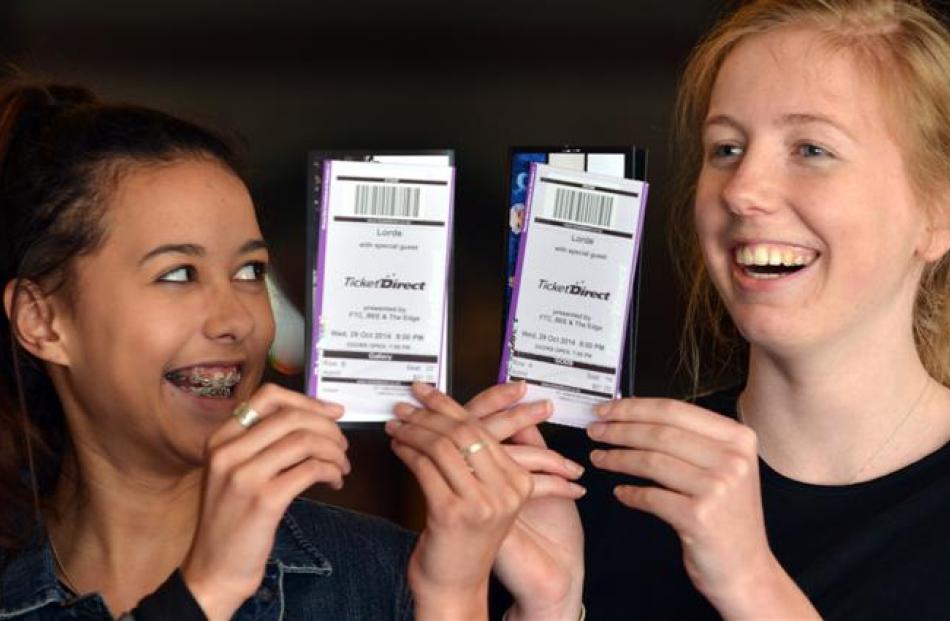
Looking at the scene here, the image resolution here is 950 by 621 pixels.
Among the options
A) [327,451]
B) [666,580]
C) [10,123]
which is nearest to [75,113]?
[10,123]

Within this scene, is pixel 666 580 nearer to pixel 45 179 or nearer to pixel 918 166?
pixel 918 166

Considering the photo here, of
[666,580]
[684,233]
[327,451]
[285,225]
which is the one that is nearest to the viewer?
[327,451]

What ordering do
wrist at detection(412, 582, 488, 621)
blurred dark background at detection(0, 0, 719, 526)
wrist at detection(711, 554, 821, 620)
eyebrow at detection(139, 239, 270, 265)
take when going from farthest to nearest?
blurred dark background at detection(0, 0, 719, 526)
eyebrow at detection(139, 239, 270, 265)
wrist at detection(412, 582, 488, 621)
wrist at detection(711, 554, 821, 620)

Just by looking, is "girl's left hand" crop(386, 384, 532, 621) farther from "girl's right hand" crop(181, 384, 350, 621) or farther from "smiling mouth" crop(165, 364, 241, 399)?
"smiling mouth" crop(165, 364, 241, 399)

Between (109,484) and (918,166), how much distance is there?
3.12 ft

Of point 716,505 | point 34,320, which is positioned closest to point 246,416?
point 34,320

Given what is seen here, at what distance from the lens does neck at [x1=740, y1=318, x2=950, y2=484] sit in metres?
1.77

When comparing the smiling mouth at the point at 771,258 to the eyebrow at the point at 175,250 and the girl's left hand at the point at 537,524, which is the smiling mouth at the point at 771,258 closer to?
the girl's left hand at the point at 537,524

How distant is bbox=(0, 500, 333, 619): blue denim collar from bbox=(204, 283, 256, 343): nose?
0.25 m

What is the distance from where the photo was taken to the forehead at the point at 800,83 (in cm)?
170

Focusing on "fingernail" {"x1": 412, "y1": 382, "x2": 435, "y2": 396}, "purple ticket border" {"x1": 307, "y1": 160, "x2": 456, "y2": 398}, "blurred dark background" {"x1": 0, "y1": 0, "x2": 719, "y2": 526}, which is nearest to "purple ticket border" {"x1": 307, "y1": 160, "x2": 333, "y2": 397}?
"purple ticket border" {"x1": 307, "y1": 160, "x2": 456, "y2": 398}

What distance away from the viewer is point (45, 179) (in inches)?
75.2

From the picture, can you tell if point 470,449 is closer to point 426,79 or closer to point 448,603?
point 448,603

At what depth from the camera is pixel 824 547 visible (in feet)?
5.77
